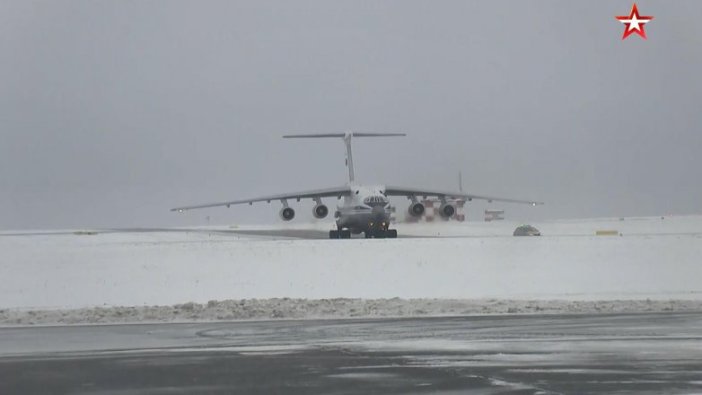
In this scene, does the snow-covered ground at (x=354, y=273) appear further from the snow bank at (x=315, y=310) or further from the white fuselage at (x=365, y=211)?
the white fuselage at (x=365, y=211)

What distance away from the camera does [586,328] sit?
53.7 feet

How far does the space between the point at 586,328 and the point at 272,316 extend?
6.04 m

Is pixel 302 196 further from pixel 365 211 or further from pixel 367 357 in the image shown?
pixel 367 357

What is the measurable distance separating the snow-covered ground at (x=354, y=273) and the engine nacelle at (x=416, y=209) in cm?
1772

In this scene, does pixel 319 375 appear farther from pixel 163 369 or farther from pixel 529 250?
pixel 529 250

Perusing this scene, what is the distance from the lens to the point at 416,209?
57.8 meters

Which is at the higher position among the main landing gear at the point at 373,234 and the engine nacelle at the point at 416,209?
the engine nacelle at the point at 416,209

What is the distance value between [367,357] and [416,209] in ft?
147

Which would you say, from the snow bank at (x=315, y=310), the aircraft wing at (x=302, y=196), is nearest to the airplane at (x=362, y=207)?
the aircraft wing at (x=302, y=196)

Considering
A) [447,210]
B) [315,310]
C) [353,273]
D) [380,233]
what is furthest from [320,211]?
[315,310]

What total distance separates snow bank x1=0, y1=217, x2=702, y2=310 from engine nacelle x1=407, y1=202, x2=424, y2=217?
1794 cm

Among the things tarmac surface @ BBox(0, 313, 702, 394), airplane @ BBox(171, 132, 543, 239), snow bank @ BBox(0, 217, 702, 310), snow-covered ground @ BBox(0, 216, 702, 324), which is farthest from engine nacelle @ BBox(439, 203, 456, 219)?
tarmac surface @ BBox(0, 313, 702, 394)

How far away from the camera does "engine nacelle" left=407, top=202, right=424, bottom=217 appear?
57.7 metres

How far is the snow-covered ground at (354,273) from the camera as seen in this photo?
→ 25562 millimetres
